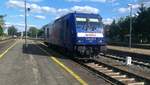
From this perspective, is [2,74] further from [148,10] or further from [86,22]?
[148,10]

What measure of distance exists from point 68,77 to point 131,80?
9.13 feet

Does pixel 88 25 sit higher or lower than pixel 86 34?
higher

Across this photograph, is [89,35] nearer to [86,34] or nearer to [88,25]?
[86,34]

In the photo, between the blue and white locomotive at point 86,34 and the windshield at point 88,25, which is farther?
the windshield at point 88,25

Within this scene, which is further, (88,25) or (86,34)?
(88,25)

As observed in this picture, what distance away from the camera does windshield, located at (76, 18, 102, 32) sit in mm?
26703

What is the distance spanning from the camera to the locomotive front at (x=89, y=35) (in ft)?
86.1

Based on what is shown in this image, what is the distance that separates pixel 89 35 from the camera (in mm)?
26672

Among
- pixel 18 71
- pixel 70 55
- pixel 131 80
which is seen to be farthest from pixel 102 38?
pixel 131 80

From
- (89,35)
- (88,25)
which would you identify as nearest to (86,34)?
(89,35)

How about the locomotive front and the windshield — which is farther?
the windshield

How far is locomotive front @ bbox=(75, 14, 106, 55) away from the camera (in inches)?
1033

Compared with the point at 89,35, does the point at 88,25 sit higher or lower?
higher

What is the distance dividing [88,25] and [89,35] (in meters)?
0.76
